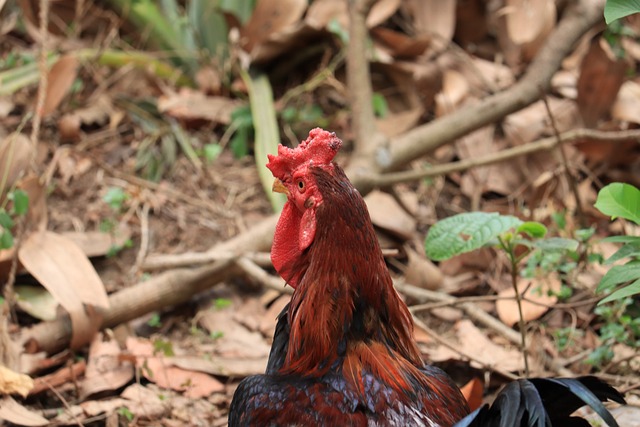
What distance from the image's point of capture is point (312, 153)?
8.93ft

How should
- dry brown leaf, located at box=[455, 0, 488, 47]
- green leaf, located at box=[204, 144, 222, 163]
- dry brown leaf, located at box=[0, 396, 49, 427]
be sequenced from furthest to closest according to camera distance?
dry brown leaf, located at box=[455, 0, 488, 47] → green leaf, located at box=[204, 144, 222, 163] → dry brown leaf, located at box=[0, 396, 49, 427]

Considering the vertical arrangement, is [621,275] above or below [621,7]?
below

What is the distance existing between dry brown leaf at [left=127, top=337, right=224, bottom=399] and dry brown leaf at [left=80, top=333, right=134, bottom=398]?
0.07 m

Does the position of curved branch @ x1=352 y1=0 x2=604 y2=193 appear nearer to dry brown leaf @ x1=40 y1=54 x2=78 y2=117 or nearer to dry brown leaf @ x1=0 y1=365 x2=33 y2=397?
dry brown leaf @ x1=40 y1=54 x2=78 y2=117

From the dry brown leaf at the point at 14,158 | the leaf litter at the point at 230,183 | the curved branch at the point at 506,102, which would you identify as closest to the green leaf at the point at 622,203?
the leaf litter at the point at 230,183

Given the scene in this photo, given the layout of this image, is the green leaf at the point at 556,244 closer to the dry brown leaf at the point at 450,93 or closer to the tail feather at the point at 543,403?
the tail feather at the point at 543,403

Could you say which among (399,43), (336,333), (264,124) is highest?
(399,43)

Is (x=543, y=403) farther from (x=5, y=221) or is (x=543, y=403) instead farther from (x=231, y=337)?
(x=5, y=221)

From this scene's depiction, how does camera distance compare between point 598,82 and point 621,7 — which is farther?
point 598,82

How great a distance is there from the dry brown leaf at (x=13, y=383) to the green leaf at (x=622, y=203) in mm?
2415

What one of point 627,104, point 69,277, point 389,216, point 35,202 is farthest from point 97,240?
point 627,104

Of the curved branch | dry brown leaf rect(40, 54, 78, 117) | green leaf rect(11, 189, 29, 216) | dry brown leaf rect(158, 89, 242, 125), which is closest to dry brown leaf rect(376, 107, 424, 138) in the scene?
the curved branch

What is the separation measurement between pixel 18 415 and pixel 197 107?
2651 millimetres

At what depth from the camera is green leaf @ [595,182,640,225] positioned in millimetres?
2693
